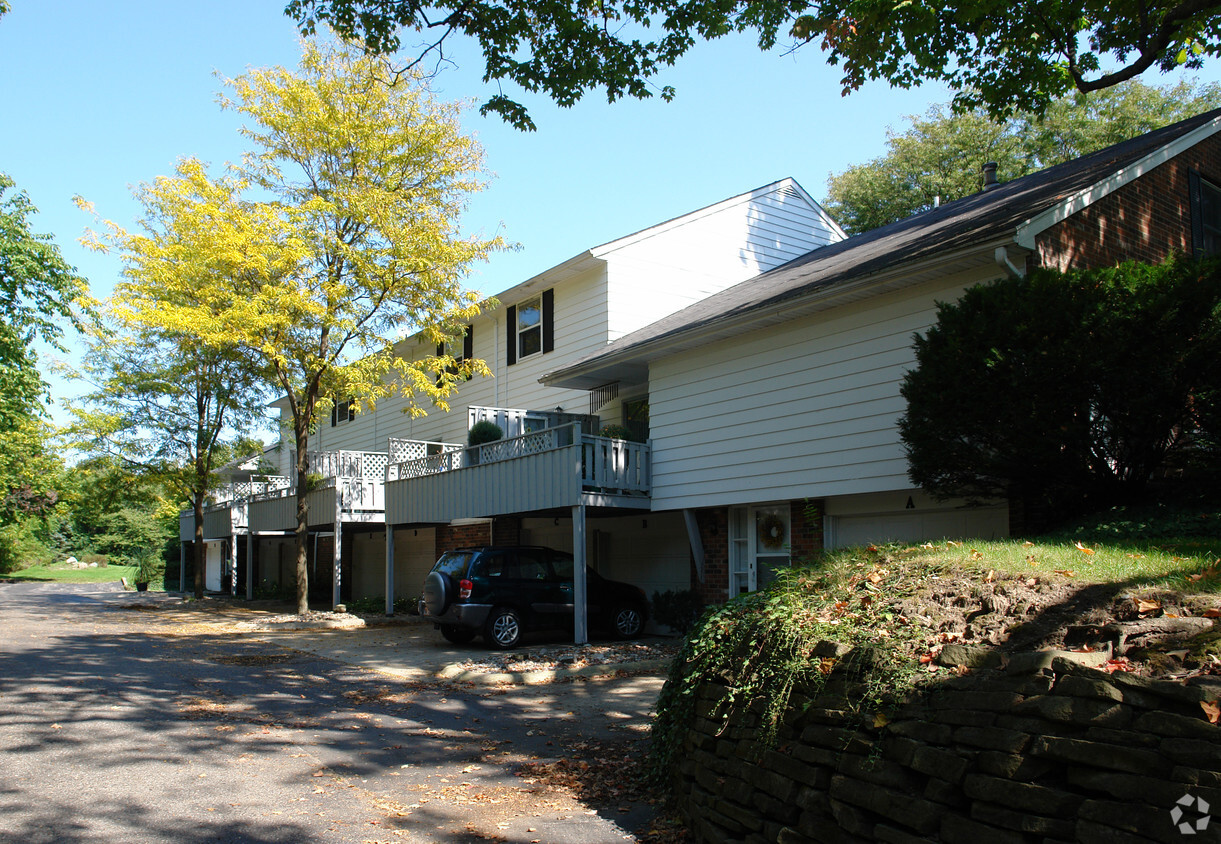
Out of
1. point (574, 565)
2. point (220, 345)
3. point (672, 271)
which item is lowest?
point (574, 565)

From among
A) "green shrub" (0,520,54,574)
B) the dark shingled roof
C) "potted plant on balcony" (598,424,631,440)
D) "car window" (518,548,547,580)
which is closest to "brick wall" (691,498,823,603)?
"potted plant on balcony" (598,424,631,440)

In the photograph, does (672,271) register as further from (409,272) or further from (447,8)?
(447,8)

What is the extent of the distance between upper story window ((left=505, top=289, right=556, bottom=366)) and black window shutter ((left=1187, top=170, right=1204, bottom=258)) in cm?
1250

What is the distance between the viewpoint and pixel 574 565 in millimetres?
15867

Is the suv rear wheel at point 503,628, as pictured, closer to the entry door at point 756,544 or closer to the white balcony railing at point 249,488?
the entry door at point 756,544

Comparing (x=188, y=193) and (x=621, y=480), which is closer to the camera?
(x=621, y=480)

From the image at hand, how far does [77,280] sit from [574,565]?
64.0 ft

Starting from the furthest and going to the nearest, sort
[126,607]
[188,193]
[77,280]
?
[126,607] < [77,280] < [188,193]

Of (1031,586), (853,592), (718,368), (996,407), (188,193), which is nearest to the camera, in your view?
(1031,586)

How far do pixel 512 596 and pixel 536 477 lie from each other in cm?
231

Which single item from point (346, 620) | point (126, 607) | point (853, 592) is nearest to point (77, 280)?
point (126, 607)

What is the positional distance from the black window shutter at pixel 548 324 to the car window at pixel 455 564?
6.90 m

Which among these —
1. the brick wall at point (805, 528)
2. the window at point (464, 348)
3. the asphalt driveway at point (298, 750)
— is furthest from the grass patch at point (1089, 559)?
the window at point (464, 348)

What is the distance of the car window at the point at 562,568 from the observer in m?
16.0
